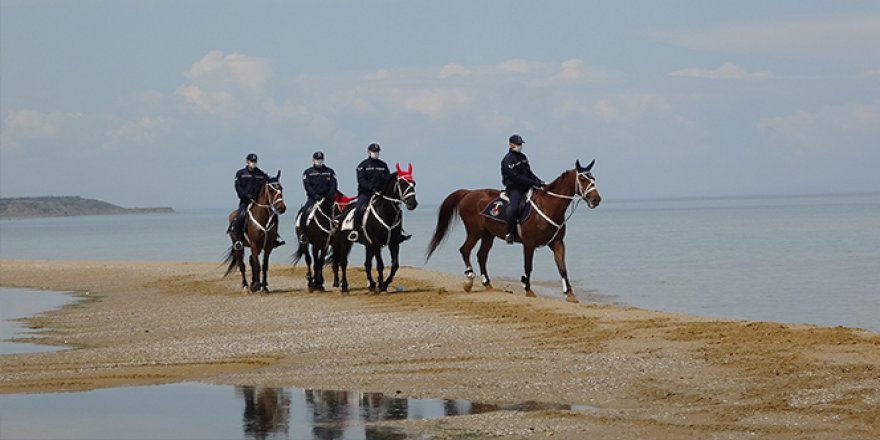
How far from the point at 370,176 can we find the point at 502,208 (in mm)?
2259

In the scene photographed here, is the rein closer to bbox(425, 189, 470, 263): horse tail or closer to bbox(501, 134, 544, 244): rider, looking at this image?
bbox(501, 134, 544, 244): rider

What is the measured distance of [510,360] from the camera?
13586 mm

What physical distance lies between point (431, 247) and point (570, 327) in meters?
6.93

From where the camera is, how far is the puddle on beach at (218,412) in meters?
9.93

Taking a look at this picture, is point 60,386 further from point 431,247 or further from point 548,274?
point 548,274

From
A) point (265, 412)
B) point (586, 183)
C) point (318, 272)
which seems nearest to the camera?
point (265, 412)

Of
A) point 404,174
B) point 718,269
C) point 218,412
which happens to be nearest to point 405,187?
point 404,174

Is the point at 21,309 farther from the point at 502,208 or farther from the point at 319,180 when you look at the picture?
the point at 502,208

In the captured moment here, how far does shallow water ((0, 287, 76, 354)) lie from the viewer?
1648 cm

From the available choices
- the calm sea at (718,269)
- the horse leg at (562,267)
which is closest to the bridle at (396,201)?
the horse leg at (562,267)

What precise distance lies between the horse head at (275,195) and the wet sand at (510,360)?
5.67 ft

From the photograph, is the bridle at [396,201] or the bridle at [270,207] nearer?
the bridle at [396,201]

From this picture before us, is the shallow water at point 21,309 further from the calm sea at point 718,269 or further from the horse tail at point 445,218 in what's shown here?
the calm sea at point 718,269

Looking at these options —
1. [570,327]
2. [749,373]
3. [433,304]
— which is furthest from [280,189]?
[749,373]
